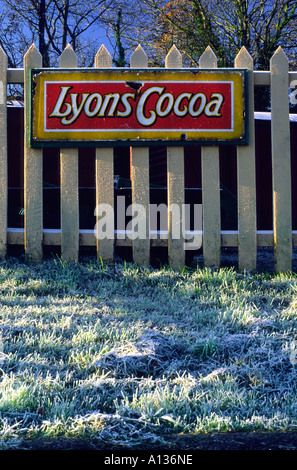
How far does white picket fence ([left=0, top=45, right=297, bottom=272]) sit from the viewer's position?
4648mm

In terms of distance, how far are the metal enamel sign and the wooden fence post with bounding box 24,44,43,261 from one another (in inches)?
3.8

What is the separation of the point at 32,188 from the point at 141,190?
1.01 metres

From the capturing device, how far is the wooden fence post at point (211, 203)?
4.62m

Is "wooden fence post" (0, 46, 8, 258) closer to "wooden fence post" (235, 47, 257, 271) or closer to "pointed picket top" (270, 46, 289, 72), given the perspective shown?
"wooden fence post" (235, 47, 257, 271)

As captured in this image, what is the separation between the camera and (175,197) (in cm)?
466

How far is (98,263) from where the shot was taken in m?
4.64

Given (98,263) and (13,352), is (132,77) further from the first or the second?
(13,352)

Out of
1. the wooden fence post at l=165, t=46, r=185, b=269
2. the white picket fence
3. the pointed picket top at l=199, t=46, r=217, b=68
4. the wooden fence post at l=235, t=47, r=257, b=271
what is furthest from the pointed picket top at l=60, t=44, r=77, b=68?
the wooden fence post at l=235, t=47, r=257, b=271

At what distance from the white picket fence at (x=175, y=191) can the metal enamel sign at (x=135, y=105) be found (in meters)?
0.11

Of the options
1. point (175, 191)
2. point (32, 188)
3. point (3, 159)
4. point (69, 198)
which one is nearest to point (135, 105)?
point (175, 191)

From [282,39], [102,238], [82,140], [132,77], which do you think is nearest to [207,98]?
[132,77]

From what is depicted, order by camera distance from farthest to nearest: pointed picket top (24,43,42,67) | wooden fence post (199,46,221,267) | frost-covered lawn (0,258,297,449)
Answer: pointed picket top (24,43,42,67) < wooden fence post (199,46,221,267) < frost-covered lawn (0,258,297,449)

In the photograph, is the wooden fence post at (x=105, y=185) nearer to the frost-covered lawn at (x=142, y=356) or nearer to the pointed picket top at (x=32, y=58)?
the frost-covered lawn at (x=142, y=356)

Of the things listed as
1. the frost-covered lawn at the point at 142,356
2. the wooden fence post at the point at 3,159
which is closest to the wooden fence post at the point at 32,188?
the wooden fence post at the point at 3,159
